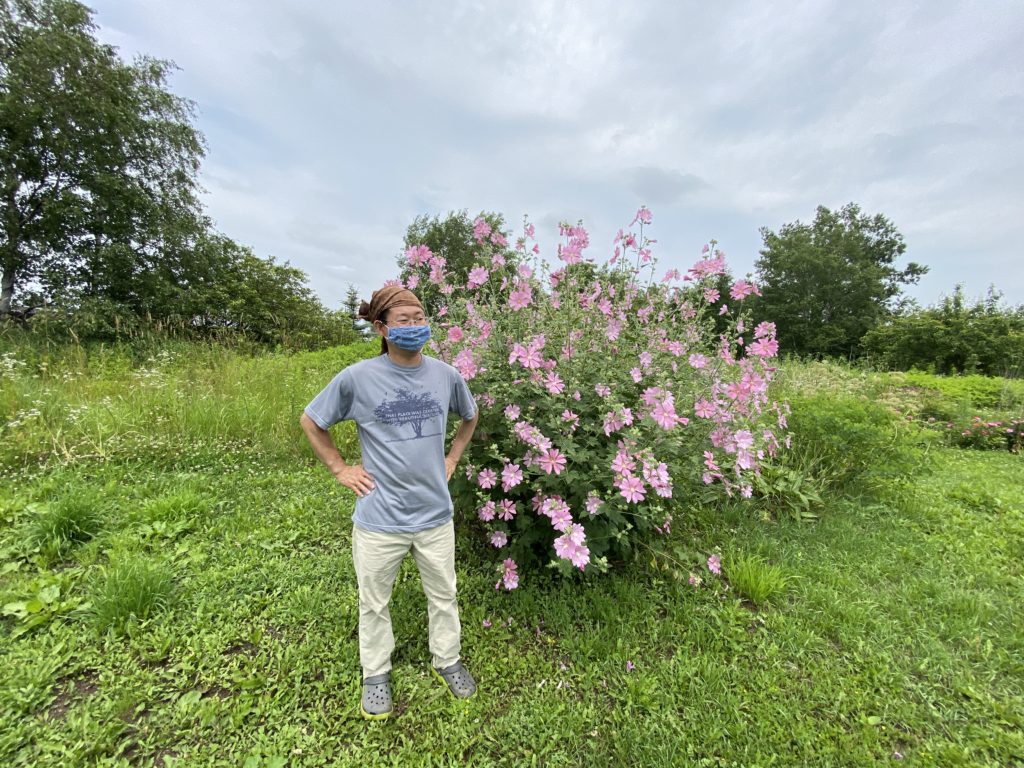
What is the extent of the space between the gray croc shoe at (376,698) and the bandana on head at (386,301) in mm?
1544

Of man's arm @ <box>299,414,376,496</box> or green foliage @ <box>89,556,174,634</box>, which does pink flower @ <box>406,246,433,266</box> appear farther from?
green foliage @ <box>89,556,174,634</box>

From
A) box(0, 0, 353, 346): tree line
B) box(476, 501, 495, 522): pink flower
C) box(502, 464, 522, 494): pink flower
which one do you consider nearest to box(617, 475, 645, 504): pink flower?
box(502, 464, 522, 494): pink flower

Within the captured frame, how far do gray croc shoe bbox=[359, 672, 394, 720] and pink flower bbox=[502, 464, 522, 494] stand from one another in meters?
0.96

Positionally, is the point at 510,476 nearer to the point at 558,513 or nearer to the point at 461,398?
the point at 558,513

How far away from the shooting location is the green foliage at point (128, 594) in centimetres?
203

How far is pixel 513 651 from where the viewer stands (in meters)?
2.05

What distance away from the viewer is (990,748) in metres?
1.63

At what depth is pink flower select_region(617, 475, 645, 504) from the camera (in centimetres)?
183

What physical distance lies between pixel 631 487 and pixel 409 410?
103cm

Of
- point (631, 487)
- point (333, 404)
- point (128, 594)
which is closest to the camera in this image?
point (333, 404)

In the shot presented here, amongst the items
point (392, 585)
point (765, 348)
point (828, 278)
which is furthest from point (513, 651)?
point (828, 278)

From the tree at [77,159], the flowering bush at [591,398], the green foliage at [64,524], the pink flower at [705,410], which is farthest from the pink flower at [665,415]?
the tree at [77,159]

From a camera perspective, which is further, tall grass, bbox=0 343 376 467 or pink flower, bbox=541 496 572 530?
tall grass, bbox=0 343 376 467

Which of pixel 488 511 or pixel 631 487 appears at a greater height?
pixel 631 487
